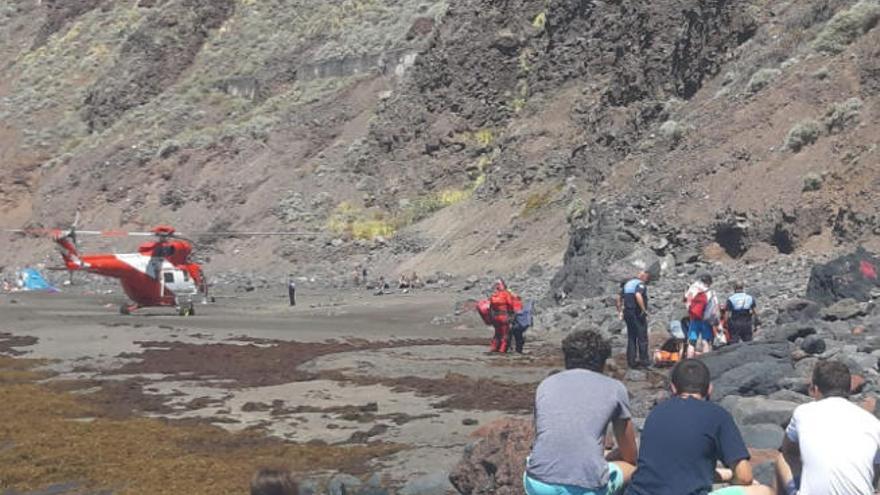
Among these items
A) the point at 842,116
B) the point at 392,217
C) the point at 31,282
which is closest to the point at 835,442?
the point at 842,116

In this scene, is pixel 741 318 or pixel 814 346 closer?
pixel 814 346

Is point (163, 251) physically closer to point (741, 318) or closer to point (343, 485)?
point (741, 318)

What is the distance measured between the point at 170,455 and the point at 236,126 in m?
55.9

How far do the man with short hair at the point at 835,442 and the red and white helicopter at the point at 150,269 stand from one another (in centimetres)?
3219

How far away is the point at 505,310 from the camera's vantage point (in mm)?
21078

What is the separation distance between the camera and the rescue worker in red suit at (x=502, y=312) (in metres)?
21.0

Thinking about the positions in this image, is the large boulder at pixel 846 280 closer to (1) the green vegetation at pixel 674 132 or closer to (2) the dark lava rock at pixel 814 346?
(2) the dark lava rock at pixel 814 346

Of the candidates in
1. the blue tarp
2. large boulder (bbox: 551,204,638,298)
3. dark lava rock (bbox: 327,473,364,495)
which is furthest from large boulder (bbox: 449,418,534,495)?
the blue tarp

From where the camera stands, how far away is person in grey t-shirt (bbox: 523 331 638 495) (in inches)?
238

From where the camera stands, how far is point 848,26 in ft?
108

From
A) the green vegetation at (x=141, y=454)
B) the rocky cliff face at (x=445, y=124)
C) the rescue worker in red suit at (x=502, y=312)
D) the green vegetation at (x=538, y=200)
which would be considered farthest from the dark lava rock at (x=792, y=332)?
the green vegetation at (x=538, y=200)

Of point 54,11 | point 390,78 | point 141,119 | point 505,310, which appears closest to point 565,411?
point 505,310

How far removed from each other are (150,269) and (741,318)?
25.4 m

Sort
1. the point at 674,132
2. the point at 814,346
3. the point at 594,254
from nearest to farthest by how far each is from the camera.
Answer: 1. the point at 814,346
2. the point at 594,254
3. the point at 674,132
